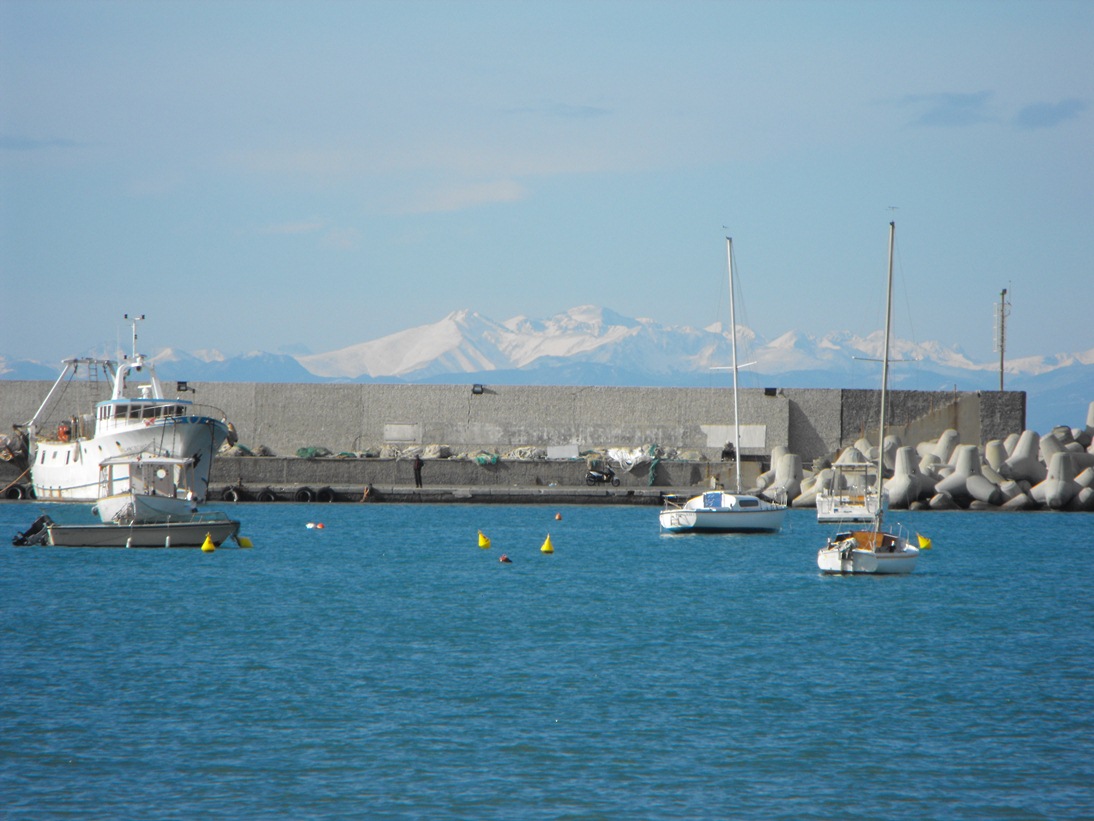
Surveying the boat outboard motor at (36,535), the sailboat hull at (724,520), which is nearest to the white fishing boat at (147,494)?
the boat outboard motor at (36,535)

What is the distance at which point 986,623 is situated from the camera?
21531 mm

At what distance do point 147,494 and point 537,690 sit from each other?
53.6 feet

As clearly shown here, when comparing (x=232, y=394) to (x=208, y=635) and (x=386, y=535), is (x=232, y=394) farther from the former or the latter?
(x=208, y=635)

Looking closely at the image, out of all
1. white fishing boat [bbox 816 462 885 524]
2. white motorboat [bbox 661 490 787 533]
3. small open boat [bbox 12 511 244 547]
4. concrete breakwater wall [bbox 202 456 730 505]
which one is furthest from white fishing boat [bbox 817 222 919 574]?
concrete breakwater wall [bbox 202 456 730 505]

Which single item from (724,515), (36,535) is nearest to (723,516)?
(724,515)

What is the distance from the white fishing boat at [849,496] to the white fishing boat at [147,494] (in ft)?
56.2

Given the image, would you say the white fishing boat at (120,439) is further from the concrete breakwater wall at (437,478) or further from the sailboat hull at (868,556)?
the sailboat hull at (868,556)

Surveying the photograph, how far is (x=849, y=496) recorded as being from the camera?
38.9 meters

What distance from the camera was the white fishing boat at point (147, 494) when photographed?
28.7m

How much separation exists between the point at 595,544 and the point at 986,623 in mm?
13581

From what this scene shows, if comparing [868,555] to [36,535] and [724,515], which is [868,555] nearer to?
[724,515]

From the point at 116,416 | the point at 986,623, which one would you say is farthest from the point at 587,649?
the point at 116,416

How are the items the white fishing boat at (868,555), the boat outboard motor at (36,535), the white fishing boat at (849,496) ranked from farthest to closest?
the white fishing boat at (849,496)
the boat outboard motor at (36,535)
the white fishing boat at (868,555)

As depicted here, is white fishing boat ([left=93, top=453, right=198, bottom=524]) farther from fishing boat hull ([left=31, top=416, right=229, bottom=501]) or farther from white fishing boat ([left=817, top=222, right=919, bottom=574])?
white fishing boat ([left=817, top=222, right=919, bottom=574])
